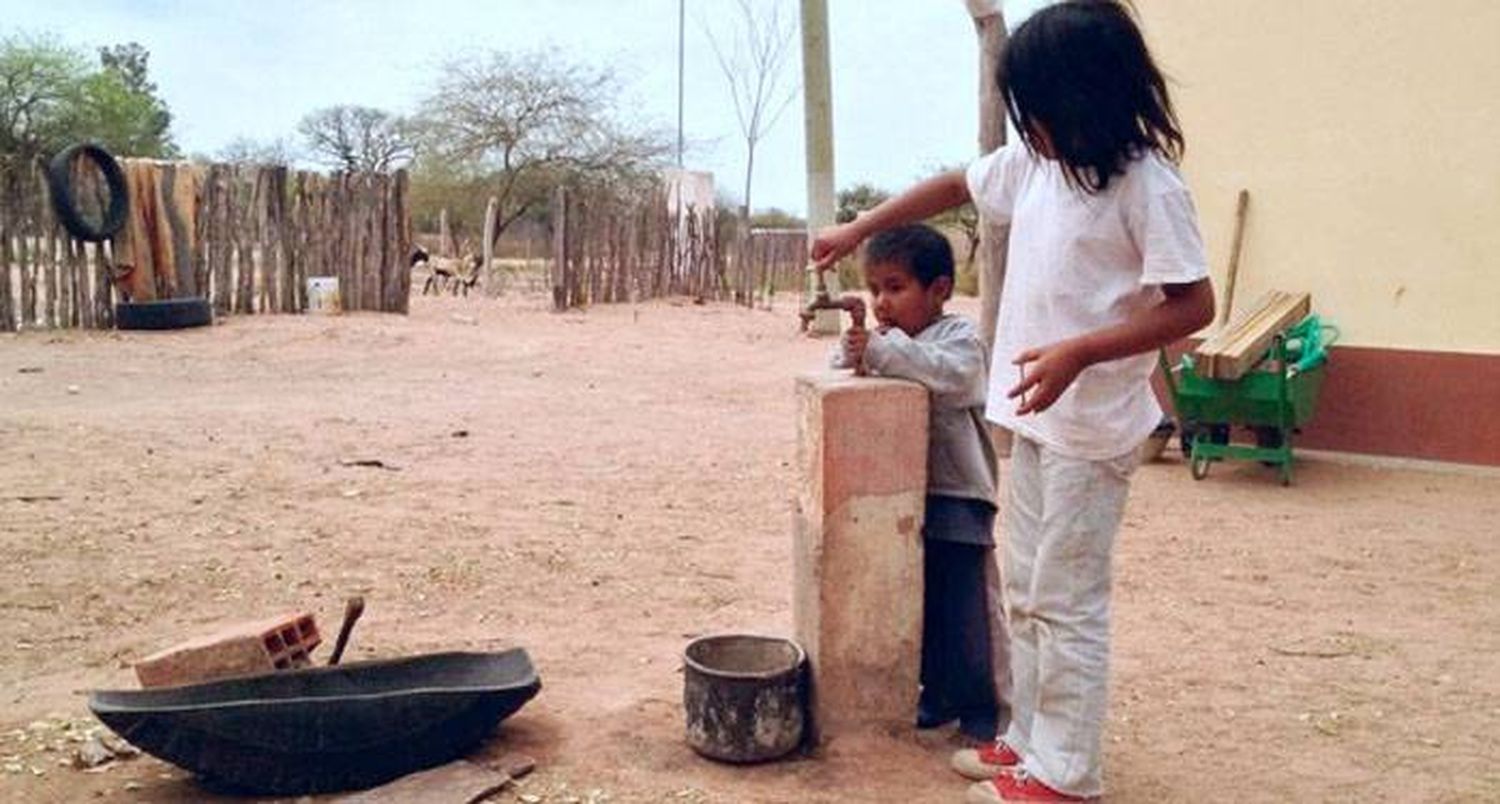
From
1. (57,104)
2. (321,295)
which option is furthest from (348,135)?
(321,295)

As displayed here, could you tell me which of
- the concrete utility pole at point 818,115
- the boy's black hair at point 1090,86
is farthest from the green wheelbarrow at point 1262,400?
the concrete utility pole at point 818,115

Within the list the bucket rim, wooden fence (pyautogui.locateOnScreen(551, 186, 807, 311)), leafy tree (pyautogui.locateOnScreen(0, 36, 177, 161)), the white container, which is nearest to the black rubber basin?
the bucket rim

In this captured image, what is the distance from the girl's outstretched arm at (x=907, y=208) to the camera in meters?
2.89

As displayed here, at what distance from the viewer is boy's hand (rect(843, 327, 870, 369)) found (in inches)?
116

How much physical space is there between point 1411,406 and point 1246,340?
1043mm

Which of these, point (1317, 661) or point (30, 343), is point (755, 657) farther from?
point (30, 343)

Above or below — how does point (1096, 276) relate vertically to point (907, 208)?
below

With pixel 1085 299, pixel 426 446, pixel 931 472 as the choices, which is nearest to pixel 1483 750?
pixel 931 472

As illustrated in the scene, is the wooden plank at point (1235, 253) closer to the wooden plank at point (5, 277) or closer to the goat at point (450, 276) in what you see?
the wooden plank at point (5, 277)

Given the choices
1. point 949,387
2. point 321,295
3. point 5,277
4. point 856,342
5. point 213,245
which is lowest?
point 949,387

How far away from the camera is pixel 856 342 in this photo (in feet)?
9.73

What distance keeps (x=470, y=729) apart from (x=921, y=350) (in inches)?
51.9

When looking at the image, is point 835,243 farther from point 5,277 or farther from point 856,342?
point 5,277

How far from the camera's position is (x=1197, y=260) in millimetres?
2314
